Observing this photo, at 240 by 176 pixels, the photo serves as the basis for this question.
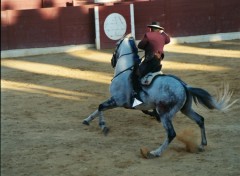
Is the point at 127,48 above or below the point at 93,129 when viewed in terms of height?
above

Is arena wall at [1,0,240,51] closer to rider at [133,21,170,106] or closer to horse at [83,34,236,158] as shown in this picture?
horse at [83,34,236,158]

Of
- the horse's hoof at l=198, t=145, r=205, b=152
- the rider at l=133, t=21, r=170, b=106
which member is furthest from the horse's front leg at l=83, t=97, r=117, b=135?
the horse's hoof at l=198, t=145, r=205, b=152

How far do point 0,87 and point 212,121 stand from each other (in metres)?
5.31

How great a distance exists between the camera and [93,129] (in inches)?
311

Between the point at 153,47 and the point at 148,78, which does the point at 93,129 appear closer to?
the point at 148,78

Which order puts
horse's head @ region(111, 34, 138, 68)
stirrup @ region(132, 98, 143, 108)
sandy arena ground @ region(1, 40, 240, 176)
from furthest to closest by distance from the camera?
horse's head @ region(111, 34, 138, 68) < stirrup @ region(132, 98, 143, 108) < sandy arena ground @ region(1, 40, 240, 176)

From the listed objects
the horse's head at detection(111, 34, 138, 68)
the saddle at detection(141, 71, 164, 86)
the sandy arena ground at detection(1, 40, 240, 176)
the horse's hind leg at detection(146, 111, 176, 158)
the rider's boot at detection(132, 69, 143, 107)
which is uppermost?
the horse's head at detection(111, 34, 138, 68)

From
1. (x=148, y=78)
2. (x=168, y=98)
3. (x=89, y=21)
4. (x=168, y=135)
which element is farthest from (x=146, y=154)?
(x=89, y=21)

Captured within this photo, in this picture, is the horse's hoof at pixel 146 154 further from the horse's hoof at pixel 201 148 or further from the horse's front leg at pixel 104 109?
the horse's front leg at pixel 104 109

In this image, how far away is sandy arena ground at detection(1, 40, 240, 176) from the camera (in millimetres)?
6133

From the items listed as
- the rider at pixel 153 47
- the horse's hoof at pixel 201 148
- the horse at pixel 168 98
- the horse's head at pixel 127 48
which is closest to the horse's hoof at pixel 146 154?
the horse at pixel 168 98

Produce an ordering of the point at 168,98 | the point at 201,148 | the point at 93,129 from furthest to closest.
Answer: the point at 93,129
the point at 201,148
the point at 168,98

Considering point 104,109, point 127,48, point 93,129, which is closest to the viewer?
point 127,48

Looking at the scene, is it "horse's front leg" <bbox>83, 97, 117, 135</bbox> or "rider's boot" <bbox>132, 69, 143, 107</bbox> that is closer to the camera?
"rider's boot" <bbox>132, 69, 143, 107</bbox>
